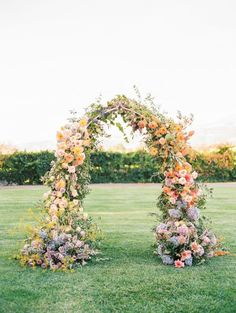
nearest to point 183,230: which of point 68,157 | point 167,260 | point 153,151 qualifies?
point 167,260

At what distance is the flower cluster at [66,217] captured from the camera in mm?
6227

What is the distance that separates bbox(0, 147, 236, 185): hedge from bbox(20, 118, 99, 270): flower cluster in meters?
15.5

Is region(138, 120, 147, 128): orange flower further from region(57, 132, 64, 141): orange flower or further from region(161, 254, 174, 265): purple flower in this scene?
region(161, 254, 174, 265): purple flower

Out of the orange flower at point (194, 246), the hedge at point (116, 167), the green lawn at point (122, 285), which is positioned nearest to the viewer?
the green lawn at point (122, 285)

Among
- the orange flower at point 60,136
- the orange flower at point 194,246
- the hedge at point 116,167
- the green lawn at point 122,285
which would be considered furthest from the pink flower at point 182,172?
the hedge at point 116,167

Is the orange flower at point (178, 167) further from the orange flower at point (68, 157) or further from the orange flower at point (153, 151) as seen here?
the orange flower at point (68, 157)

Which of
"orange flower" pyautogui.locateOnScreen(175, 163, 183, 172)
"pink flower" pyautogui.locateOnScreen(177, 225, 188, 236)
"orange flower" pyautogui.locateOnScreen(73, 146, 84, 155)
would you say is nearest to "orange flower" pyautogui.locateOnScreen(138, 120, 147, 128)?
"orange flower" pyautogui.locateOnScreen(175, 163, 183, 172)

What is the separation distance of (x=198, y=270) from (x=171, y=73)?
155ft

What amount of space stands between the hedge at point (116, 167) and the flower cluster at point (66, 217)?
1551 cm

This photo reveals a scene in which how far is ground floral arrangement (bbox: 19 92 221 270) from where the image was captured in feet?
20.6

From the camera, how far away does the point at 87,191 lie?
22.4 ft

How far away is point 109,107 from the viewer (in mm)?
6840

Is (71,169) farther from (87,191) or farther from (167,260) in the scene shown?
(167,260)

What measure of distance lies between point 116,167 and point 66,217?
705 inches
